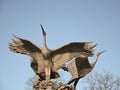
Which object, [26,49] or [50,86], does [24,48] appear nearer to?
[26,49]

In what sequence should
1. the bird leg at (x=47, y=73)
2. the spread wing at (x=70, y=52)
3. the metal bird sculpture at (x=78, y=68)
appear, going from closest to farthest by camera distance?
the bird leg at (x=47, y=73)
the spread wing at (x=70, y=52)
the metal bird sculpture at (x=78, y=68)

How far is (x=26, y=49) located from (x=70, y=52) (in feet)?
6.47

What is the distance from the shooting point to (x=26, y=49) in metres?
14.6

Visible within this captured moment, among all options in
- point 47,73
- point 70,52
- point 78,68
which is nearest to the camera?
point 47,73

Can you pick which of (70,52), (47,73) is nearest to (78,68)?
(70,52)

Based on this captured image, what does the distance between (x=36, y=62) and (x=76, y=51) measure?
1.86m

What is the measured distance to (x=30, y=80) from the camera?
2684 cm

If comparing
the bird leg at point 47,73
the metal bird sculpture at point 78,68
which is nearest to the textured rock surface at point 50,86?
the bird leg at point 47,73

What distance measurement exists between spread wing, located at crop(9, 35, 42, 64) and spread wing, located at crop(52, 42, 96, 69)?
28.2 inches

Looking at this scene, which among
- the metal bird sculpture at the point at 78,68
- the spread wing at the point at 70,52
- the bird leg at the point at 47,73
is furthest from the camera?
the metal bird sculpture at the point at 78,68

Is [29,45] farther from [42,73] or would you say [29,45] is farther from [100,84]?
[100,84]

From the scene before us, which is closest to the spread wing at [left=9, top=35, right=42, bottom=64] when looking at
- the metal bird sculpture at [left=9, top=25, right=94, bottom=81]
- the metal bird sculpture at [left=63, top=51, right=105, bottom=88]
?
the metal bird sculpture at [left=9, top=25, right=94, bottom=81]

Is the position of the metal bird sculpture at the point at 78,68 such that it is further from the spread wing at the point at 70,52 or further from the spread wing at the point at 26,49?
the spread wing at the point at 26,49

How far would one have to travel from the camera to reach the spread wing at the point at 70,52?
14.5 metres
